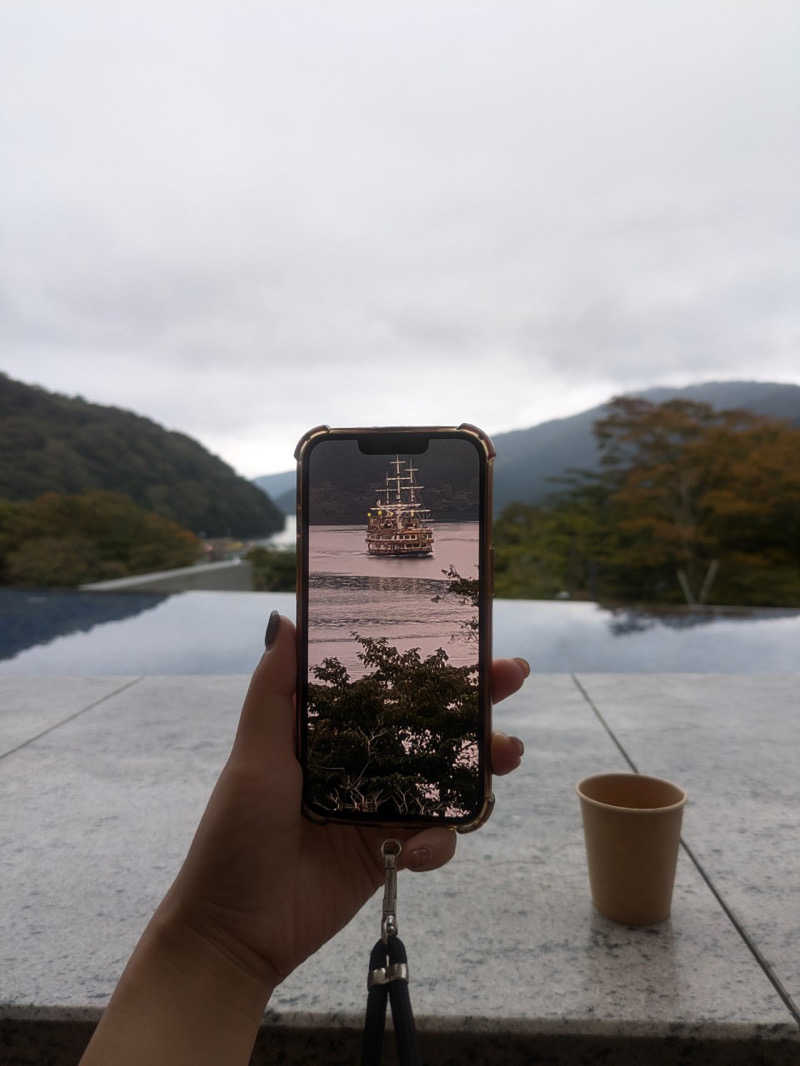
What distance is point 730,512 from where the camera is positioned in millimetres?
10109

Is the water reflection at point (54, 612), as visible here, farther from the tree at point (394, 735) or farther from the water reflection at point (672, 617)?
the tree at point (394, 735)

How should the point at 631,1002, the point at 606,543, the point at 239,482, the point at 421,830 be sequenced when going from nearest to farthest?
the point at 421,830
the point at 631,1002
the point at 606,543
the point at 239,482

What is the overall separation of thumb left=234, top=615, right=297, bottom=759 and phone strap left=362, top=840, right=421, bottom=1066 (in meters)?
0.18

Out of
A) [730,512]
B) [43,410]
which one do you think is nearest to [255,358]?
[43,410]

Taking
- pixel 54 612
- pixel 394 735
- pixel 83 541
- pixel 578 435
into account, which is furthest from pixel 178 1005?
pixel 578 435

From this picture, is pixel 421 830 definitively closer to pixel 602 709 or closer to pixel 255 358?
pixel 602 709

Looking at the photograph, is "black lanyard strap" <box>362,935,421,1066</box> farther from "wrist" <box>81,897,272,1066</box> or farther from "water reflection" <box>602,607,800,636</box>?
"water reflection" <box>602,607,800,636</box>

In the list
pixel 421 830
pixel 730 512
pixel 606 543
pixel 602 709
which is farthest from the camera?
pixel 606 543

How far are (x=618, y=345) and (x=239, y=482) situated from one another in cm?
901

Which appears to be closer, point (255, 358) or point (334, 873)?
point (334, 873)

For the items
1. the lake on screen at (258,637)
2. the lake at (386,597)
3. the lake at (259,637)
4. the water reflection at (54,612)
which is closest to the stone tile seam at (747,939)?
the lake at (386,597)

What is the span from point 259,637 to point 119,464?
9.86m

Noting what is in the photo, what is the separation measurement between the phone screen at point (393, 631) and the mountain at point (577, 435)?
377 inches

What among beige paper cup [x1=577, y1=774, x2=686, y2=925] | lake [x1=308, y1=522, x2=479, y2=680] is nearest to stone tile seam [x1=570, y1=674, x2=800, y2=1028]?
beige paper cup [x1=577, y1=774, x2=686, y2=925]
